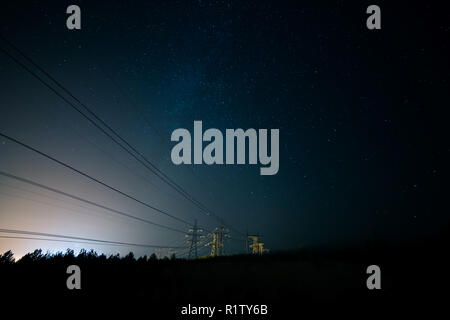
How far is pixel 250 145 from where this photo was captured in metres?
15.6

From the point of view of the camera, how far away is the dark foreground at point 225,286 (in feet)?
22.8

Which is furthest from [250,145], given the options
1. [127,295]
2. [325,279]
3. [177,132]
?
[127,295]

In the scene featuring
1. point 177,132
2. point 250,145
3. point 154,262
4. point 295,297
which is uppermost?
point 177,132

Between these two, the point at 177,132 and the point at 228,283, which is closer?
the point at 228,283

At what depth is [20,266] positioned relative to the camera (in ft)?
29.9

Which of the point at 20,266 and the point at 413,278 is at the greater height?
the point at 20,266

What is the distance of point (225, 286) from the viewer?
897cm

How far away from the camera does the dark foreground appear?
6961 mm
